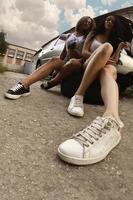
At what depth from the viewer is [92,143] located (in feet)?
8.94

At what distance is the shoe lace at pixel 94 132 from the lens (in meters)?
2.73

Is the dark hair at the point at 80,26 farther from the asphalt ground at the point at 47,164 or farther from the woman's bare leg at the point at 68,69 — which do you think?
the asphalt ground at the point at 47,164

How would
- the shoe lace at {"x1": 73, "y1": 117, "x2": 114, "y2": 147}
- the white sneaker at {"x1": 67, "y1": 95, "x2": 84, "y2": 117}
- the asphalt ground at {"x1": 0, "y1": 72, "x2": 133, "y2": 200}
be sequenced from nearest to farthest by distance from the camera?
1. the asphalt ground at {"x1": 0, "y1": 72, "x2": 133, "y2": 200}
2. the shoe lace at {"x1": 73, "y1": 117, "x2": 114, "y2": 147}
3. the white sneaker at {"x1": 67, "y1": 95, "x2": 84, "y2": 117}

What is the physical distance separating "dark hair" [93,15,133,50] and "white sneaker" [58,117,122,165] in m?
2.15

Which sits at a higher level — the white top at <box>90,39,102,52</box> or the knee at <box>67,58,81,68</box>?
the white top at <box>90,39,102,52</box>

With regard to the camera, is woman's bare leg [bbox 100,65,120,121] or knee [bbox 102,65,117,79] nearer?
woman's bare leg [bbox 100,65,120,121]

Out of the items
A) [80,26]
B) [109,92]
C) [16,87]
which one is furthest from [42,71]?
[109,92]

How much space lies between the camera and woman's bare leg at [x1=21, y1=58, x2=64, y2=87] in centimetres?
432

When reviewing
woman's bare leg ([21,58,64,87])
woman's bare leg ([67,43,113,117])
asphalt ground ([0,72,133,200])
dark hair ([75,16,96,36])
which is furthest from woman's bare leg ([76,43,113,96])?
dark hair ([75,16,96,36])

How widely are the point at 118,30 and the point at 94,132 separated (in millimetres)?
2430

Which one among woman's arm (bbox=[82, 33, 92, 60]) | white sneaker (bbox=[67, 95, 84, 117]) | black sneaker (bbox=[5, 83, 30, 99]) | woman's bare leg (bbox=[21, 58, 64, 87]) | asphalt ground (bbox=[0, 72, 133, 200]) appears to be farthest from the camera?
woman's arm (bbox=[82, 33, 92, 60])

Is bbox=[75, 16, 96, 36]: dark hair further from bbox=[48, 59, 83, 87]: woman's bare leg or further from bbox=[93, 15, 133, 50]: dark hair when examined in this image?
bbox=[48, 59, 83, 87]: woman's bare leg

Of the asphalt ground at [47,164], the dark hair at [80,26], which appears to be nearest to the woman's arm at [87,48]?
the dark hair at [80,26]

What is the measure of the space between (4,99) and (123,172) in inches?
67.9
